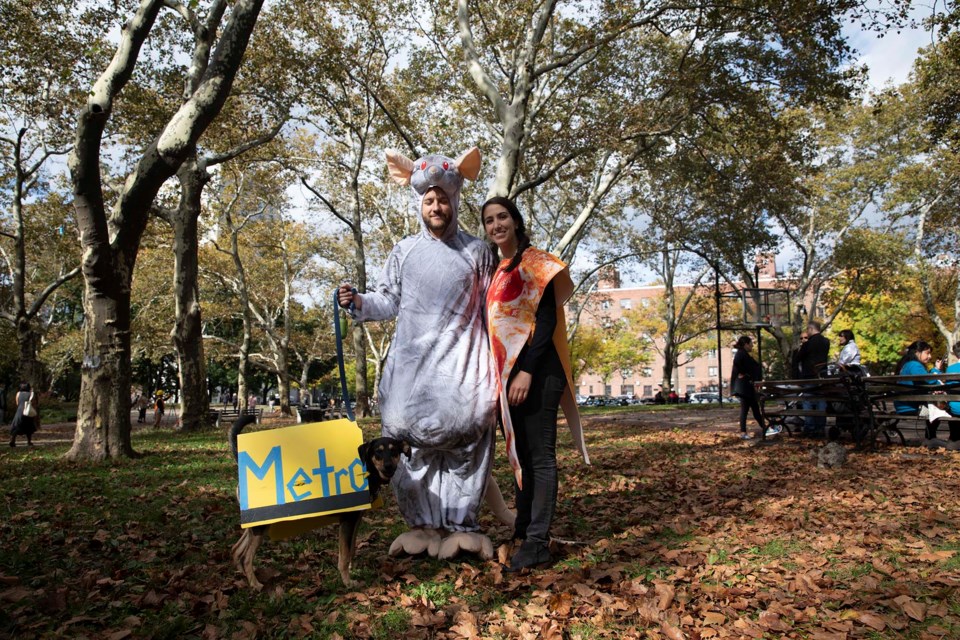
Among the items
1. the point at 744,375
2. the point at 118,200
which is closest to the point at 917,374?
the point at 744,375

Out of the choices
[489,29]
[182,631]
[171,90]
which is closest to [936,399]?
[182,631]

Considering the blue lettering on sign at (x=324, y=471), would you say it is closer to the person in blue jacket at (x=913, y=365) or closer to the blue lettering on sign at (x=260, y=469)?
the blue lettering on sign at (x=260, y=469)

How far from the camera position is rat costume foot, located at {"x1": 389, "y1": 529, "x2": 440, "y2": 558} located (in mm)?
3719

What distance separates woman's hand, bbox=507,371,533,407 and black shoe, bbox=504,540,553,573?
0.76 metres

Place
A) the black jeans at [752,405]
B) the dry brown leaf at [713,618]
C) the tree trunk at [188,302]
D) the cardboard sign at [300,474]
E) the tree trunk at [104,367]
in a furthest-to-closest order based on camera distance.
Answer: the tree trunk at [188,302]
the black jeans at [752,405]
the tree trunk at [104,367]
the cardboard sign at [300,474]
the dry brown leaf at [713,618]

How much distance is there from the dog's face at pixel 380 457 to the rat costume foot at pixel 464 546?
0.64 metres

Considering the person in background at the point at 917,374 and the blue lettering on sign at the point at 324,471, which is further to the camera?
the person in background at the point at 917,374

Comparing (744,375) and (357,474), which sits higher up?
(744,375)

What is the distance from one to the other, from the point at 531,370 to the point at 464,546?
105 centimetres

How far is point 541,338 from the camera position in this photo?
12.0 feet

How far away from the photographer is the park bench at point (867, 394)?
7.53 m

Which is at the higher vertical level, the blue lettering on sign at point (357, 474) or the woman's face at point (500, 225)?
the woman's face at point (500, 225)

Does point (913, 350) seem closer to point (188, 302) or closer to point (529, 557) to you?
point (529, 557)

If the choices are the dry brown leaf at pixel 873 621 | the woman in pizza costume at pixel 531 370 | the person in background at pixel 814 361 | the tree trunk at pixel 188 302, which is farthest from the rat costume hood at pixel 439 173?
the tree trunk at pixel 188 302
